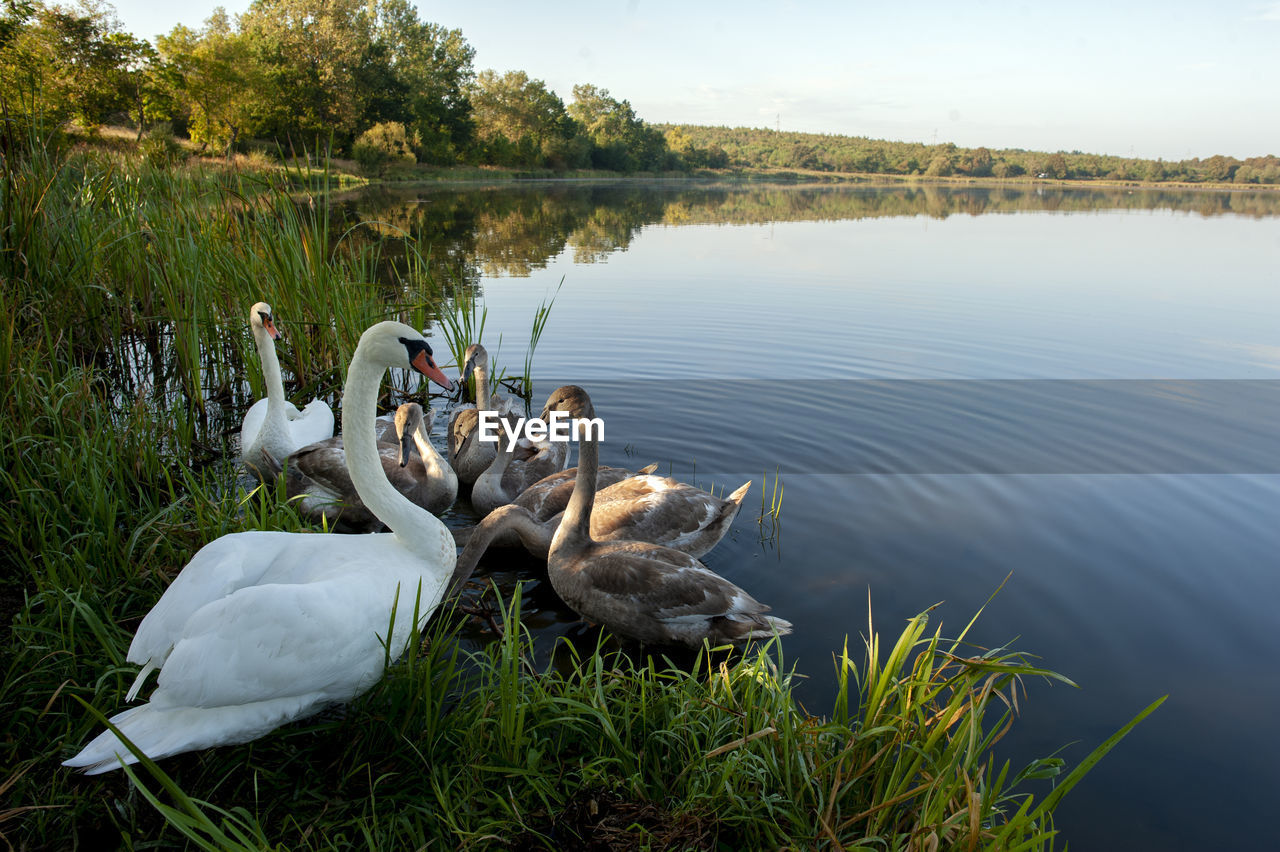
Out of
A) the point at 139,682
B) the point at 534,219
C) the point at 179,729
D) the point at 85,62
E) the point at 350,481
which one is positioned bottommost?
the point at 350,481

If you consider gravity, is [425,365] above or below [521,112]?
below

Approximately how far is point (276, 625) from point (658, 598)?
2.21 meters

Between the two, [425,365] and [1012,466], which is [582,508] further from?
[1012,466]

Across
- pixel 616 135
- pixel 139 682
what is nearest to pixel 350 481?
pixel 139 682

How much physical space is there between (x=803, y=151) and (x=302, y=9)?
101 metres

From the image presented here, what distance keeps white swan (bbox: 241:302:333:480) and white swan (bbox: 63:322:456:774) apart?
3.12 m

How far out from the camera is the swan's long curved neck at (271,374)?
6.02 meters

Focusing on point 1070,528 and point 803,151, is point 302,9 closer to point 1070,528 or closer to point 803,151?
point 1070,528

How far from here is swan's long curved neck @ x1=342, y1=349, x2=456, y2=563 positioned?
324 cm

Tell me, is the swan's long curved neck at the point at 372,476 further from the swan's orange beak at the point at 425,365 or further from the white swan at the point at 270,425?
the white swan at the point at 270,425

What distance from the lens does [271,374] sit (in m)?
6.13

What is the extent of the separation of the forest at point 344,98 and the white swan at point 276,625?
264 inches
